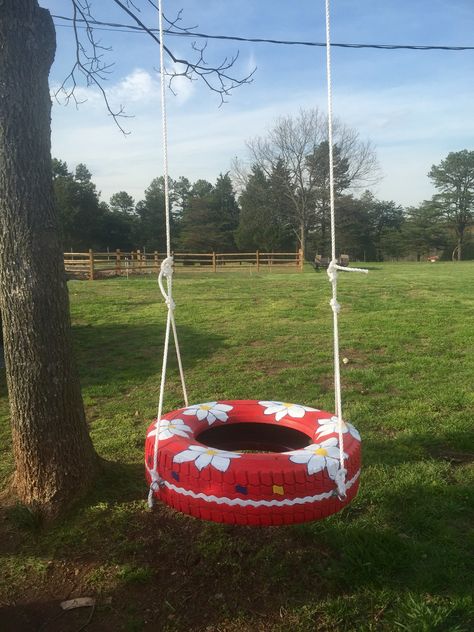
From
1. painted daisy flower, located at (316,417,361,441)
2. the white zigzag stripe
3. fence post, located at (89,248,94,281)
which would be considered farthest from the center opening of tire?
fence post, located at (89,248,94,281)

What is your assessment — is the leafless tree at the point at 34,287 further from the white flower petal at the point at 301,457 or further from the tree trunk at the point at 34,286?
the white flower petal at the point at 301,457

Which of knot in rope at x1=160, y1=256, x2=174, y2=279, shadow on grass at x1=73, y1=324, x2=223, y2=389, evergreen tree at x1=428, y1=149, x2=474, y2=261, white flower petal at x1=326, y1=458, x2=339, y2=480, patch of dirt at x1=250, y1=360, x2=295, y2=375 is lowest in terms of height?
patch of dirt at x1=250, y1=360, x2=295, y2=375

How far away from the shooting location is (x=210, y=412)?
2.87 meters

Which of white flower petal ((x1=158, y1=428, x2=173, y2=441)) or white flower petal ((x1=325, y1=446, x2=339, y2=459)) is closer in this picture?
white flower petal ((x1=325, y1=446, x2=339, y2=459))

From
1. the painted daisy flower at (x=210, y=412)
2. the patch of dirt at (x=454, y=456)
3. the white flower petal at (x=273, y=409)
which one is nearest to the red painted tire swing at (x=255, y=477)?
the painted daisy flower at (x=210, y=412)

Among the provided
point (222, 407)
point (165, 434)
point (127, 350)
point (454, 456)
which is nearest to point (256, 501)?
point (165, 434)

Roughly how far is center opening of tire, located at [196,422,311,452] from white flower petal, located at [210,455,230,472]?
2.49ft

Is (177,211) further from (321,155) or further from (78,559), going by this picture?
(78,559)

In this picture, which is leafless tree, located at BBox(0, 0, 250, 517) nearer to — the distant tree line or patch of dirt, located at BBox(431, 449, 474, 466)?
patch of dirt, located at BBox(431, 449, 474, 466)

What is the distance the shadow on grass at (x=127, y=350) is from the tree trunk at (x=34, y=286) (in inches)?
109

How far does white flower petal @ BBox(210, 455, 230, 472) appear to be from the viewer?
6.82 feet

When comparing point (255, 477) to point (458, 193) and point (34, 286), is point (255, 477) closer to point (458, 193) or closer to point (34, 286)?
point (34, 286)

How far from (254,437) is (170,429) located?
70 centimetres

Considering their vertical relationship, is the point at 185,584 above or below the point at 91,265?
below
